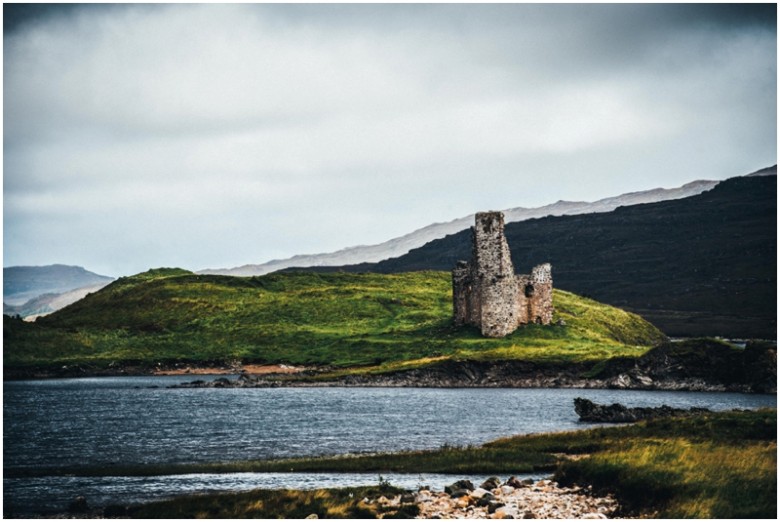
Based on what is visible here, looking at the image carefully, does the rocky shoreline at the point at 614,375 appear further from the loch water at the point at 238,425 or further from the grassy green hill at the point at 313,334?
the loch water at the point at 238,425

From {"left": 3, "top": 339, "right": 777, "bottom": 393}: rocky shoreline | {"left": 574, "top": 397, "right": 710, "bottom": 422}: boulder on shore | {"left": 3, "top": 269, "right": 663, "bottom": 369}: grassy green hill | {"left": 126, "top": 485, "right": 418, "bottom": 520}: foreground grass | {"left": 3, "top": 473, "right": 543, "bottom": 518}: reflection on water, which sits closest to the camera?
{"left": 126, "top": 485, "right": 418, "bottom": 520}: foreground grass

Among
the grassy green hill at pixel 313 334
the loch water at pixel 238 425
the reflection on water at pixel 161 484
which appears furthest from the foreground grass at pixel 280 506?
the grassy green hill at pixel 313 334

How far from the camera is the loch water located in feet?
155

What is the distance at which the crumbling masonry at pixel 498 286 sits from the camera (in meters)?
128

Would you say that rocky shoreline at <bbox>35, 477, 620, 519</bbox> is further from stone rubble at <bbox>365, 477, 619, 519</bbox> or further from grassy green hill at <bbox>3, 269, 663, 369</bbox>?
grassy green hill at <bbox>3, 269, 663, 369</bbox>

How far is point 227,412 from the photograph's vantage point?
86500 millimetres

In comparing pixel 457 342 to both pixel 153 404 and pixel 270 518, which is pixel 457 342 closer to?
pixel 153 404

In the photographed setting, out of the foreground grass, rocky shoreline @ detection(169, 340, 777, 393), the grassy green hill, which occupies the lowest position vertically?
rocky shoreline @ detection(169, 340, 777, 393)

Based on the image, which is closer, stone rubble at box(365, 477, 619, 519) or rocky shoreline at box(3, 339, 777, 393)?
stone rubble at box(365, 477, 619, 519)

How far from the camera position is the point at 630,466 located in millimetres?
41781

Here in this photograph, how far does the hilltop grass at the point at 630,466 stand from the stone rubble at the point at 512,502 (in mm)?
1186

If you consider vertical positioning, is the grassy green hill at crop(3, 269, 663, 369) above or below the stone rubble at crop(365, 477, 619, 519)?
above

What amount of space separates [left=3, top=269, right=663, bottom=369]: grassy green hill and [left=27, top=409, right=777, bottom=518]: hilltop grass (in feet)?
207

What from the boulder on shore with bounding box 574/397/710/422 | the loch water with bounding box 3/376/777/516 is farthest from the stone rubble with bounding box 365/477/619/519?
the boulder on shore with bounding box 574/397/710/422
